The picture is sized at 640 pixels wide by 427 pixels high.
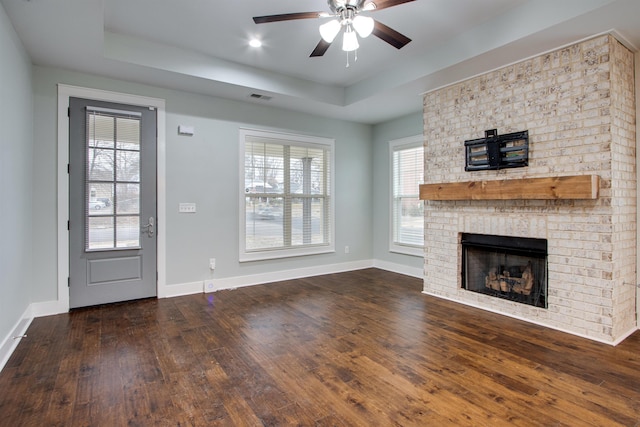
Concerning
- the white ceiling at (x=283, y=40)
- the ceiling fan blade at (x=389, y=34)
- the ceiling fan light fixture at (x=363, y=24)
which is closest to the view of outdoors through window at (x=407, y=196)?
the white ceiling at (x=283, y=40)

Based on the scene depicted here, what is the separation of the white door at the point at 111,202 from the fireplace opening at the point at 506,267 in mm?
3944

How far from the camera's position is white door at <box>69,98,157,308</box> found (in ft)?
12.8

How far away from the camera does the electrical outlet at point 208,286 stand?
4.64 m

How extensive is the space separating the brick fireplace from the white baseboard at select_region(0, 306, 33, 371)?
4478mm

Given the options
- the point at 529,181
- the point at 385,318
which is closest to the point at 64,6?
the point at 385,318

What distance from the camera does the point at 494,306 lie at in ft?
12.4

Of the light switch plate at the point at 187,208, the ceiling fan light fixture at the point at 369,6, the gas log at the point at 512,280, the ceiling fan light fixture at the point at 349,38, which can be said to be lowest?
the gas log at the point at 512,280

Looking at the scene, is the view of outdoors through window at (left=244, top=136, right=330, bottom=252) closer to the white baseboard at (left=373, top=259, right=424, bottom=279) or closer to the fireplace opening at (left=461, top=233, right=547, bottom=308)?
the white baseboard at (left=373, top=259, right=424, bottom=279)

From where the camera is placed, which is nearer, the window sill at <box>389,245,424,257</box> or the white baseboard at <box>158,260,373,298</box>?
the white baseboard at <box>158,260,373,298</box>

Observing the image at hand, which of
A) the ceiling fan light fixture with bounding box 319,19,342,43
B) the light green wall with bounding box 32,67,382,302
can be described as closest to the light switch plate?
the light green wall with bounding box 32,67,382,302

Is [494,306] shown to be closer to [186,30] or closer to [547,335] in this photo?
[547,335]

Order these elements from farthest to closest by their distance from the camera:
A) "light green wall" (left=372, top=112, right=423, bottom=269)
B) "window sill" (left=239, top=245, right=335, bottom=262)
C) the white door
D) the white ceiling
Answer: "light green wall" (left=372, top=112, right=423, bottom=269)
"window sill" (left=239, top=245, right=335, bottom=262)
the white door
the white ceiling

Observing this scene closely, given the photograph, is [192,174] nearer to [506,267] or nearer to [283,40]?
[283,40]

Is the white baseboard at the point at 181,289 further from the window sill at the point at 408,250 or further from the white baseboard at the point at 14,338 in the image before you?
the window sill at the point at 408,250
